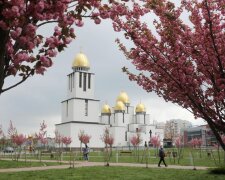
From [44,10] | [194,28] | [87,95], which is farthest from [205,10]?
[87,95]

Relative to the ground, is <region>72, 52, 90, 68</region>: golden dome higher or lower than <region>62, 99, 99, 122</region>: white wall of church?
higher

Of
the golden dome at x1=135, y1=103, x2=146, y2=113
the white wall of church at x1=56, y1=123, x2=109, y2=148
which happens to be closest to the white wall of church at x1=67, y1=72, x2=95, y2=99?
the white wall of church at x1=56, y1=123, x2=109, y2=148

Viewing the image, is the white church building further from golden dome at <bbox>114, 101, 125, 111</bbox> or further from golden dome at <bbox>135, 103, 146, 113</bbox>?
golden dome at <bbox>135, 103, 146, 113</bbox>

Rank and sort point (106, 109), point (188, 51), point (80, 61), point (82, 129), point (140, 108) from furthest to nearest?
point (140, 108), point (106, 109), point (80, 61), point (82, 129), point (188, 51)

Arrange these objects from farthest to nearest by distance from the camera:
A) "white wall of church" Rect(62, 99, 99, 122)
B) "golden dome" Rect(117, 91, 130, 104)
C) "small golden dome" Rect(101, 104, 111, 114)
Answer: "golden dome" Rect(117, 91, 130, 104) → "small golden dome" Rect(101, 104, 111, 114) → "white wall of church" Rect(62, 99, 99, 122)

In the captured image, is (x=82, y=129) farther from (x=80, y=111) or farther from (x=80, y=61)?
(x=80, y=61)

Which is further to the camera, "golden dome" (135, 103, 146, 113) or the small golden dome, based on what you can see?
"golden dome" (135, 103, 146, 113)

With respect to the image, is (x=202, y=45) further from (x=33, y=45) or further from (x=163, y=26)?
(x=33, y=45)

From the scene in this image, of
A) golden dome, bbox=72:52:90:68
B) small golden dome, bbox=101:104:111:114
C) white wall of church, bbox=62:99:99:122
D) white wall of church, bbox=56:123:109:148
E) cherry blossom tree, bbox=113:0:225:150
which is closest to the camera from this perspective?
cherry blossom tree, bbox=113:0:225:150

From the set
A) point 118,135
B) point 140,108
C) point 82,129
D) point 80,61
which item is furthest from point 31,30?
point 140,108

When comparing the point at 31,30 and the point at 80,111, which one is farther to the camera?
the point at 80,111

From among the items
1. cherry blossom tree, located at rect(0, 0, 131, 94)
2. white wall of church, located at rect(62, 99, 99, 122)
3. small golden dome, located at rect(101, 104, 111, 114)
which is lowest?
cherry blossom tree, located at rect(0, 0, 131, 94)

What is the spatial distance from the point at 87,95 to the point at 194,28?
69.9 m

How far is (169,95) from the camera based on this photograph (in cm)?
909
